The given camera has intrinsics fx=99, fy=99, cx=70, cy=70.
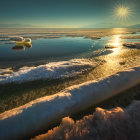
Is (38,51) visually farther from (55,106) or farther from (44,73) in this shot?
(55,106)

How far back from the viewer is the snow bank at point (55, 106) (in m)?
2.37

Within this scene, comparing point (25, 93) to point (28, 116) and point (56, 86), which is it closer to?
point (56, 86)

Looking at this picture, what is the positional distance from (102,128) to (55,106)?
4.44ft

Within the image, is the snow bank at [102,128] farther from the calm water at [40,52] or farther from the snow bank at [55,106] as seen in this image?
the calm water at [40,52]

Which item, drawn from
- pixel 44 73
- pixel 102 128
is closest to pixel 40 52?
pixel 44 73

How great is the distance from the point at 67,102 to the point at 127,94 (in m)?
2.42

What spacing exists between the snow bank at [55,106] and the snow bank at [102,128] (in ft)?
1.38

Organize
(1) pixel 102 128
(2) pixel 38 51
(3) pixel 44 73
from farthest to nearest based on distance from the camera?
(2) pixel 38 51 → (3) pixel 44 73 → (1) pixel 102 128

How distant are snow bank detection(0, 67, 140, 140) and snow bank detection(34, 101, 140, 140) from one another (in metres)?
0.42

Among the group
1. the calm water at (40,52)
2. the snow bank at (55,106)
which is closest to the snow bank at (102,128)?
the snow bank at (55,106)

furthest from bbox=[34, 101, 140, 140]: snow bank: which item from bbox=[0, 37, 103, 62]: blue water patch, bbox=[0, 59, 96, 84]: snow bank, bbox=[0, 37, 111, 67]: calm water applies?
bbox=[0, 37, 103, 62]: blue water patch

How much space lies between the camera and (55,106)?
2.87 meters

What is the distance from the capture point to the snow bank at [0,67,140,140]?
2365 mm

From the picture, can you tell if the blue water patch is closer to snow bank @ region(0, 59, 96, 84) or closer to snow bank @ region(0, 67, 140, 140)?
snow bank @ region(0, 59, 96, 84)
